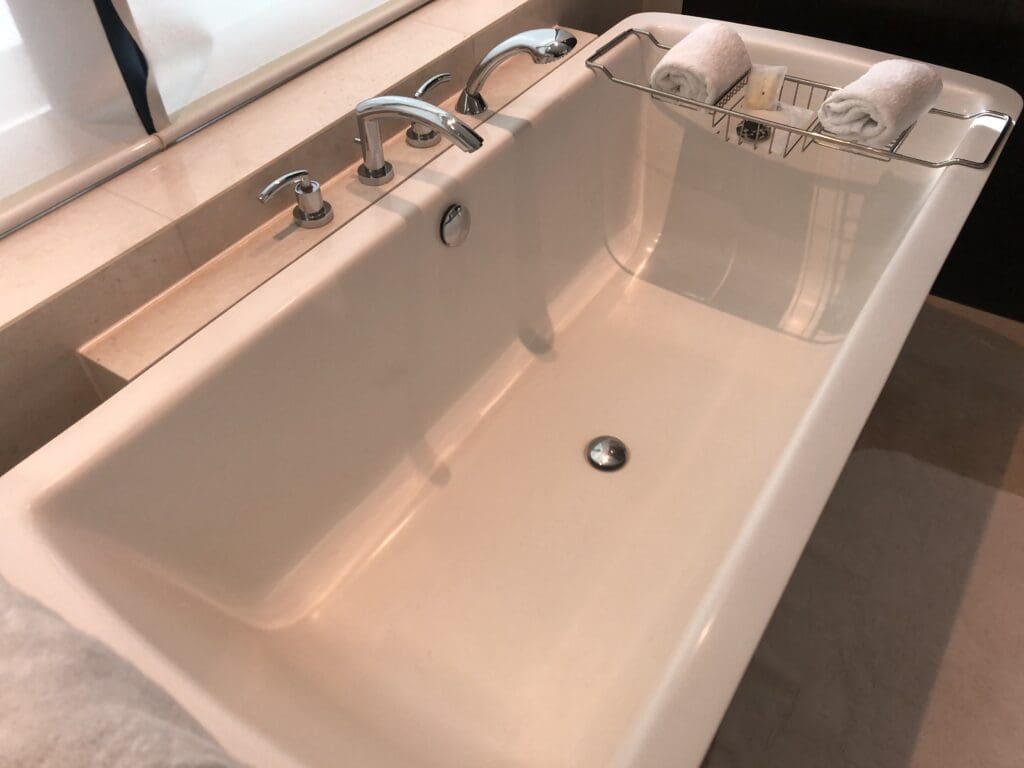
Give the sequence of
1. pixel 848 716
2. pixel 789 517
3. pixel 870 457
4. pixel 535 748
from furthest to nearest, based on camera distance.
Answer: pixel 870 457, pixel 848 716, pixel 535 748, pixel 789 517

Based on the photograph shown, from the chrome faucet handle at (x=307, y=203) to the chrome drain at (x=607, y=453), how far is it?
0.59 meters

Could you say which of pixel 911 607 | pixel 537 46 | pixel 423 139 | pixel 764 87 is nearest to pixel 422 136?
pixel 423 139

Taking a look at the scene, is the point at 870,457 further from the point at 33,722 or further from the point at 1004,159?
the point at 33,722

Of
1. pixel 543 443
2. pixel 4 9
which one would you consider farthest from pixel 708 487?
pixel 4 9

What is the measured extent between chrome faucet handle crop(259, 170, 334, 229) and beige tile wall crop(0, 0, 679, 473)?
0.15 ft

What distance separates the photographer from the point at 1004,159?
1.63m

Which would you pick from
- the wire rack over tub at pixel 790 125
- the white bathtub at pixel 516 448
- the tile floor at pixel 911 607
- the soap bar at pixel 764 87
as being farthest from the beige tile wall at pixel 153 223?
the tile floor at pixel 911 607

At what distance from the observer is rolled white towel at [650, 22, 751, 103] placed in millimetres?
1362

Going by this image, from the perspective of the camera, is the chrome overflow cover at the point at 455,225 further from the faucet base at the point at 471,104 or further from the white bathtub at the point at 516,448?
the faucet base at the point at 471,104

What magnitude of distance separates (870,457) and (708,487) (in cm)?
46

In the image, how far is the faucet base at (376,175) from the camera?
49.5 inches

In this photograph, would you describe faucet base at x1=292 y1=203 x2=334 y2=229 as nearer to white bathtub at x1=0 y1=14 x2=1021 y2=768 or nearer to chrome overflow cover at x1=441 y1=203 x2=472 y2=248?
white bathtub at x1=0 y1=14 x2=1021 y2=768

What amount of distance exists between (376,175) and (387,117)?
0.14 m

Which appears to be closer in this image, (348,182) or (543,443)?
(348,182)
